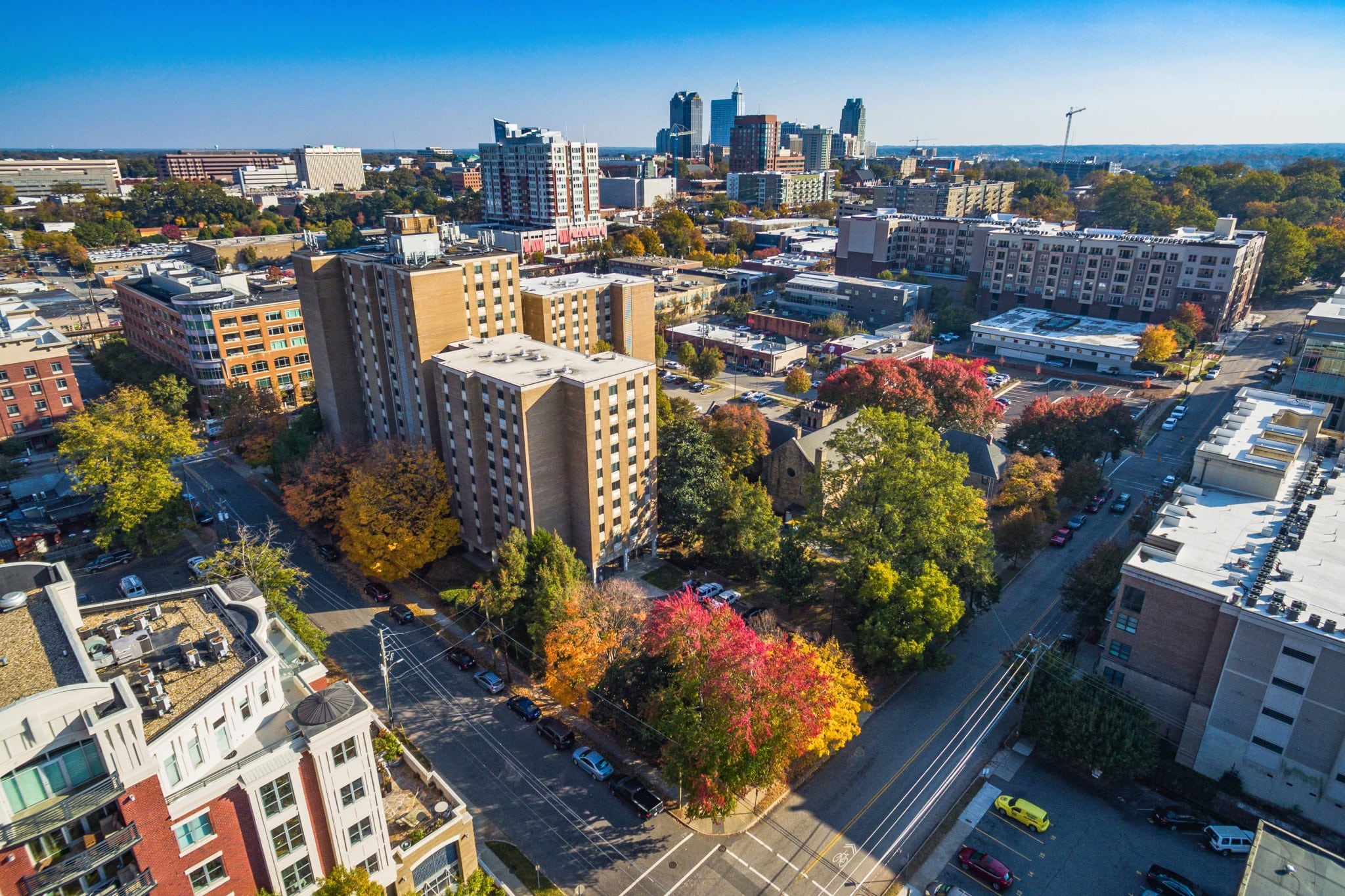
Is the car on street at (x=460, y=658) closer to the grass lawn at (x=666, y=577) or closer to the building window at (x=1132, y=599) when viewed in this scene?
the grass lawn at (x=666, y=577)

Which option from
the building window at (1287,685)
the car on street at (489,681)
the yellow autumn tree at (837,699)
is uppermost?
the building window at (1287,685)

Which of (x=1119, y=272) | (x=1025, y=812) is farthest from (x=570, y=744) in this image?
(x=1119, y=272)

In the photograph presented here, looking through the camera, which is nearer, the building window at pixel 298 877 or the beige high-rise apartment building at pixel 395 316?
the building window at pixel 298 877

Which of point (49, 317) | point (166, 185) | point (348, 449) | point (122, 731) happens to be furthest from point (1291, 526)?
point (166, 185)

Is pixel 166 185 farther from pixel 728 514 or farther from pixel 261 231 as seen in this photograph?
pixel 728 514

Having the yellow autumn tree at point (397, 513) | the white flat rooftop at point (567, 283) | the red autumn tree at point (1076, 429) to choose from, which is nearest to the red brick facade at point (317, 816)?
the yellow autumn tree at point (397, 513)

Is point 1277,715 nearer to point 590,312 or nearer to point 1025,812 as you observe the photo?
point 1025,812
